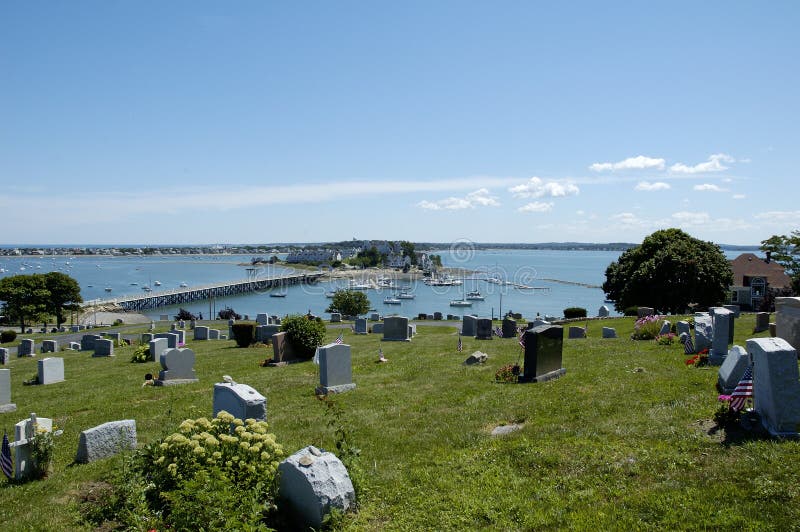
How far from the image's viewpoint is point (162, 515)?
19.9 ft

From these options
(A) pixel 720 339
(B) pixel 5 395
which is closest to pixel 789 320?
(A) pixel 720 339

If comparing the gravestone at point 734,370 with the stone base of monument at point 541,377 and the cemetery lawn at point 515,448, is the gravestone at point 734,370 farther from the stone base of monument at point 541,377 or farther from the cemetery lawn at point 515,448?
the stone base of monument at point 541,377

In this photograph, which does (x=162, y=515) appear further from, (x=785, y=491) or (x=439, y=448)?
(x=785, y=491)

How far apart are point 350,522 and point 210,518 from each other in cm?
167

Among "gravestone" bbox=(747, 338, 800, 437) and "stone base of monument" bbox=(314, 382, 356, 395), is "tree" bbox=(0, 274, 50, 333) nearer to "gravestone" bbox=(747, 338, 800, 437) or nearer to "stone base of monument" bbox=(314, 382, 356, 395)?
"stone base of monument" bbox=(314, 382, 356, 395)

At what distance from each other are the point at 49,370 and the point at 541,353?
54.9 ft

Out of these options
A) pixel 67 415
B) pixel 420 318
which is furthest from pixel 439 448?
pixel 420 318

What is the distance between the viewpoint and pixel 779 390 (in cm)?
693

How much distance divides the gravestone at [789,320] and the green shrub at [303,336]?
46.4 ft

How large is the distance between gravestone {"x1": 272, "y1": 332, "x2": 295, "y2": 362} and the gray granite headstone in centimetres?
694

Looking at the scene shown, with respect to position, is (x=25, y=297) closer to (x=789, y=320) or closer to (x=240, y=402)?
(x=240, y=402)

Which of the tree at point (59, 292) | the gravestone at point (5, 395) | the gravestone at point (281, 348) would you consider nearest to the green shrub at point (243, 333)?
the gravestone at point (281, 348)

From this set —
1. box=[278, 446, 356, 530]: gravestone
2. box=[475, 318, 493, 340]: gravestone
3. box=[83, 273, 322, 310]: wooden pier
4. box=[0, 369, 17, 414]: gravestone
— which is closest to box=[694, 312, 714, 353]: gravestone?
box=[475, 318, 493, 340]: gravestone

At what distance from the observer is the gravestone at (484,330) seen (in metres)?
24.1
